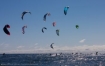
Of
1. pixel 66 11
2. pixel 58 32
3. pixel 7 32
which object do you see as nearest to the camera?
pixel 7 32

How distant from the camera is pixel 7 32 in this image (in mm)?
25516

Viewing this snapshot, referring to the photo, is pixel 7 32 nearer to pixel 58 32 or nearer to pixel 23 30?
pixel 23 30

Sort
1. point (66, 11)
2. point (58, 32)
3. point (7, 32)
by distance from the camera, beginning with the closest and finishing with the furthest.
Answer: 1. point (7, 32)
2. point (66, 11)
3. point (58, 32)

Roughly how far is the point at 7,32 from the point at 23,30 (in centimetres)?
465

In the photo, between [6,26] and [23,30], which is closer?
[6,26]

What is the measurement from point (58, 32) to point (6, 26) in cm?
918

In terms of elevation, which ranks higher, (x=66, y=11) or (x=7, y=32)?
(x=66, y=11)

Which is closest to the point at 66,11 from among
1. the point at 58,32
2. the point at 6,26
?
the point at 58,32

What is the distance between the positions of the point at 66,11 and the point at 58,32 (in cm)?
490

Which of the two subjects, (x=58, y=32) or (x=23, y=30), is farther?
(x=58, y=32)

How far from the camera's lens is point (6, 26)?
25547 mm

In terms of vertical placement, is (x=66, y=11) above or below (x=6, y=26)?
above

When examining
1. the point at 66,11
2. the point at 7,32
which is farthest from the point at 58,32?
the point at 7,32

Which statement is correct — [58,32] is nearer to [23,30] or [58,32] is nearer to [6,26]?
[23,30]
